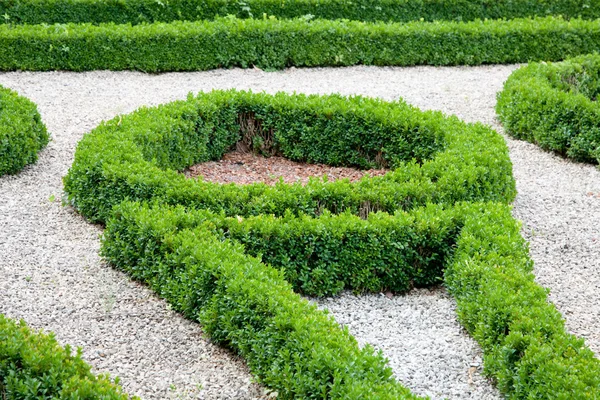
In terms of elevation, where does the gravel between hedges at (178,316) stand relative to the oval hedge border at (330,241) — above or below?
below

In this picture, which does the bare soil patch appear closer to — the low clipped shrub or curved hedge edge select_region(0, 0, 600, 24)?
the low clipped shrub

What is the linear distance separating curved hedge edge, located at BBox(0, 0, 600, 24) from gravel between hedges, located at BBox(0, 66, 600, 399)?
4.22 metres

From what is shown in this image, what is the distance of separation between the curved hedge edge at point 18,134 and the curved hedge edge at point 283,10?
5.03 meters

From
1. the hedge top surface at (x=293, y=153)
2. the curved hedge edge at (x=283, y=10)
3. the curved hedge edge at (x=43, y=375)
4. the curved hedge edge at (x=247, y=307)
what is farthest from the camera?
the curved hedge edge at (x=283, y=10)

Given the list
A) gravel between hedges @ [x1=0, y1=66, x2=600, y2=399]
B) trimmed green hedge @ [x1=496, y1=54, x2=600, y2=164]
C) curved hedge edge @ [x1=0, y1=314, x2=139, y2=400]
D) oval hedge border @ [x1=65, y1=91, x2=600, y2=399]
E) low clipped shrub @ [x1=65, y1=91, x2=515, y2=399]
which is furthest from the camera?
trimmed green hedge @ [x1=496, y1=54, x2=600, y2=164]

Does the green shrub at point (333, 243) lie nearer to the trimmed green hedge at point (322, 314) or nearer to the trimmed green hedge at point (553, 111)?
the trimmed green hedge at point (322, 314)

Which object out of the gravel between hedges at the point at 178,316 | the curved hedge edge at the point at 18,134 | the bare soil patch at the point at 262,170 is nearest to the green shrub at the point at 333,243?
Answer: the gravel between hedges at the point at 178,316

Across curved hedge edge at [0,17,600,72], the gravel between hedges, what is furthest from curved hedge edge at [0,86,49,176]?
curved hedge edge at [0,17,600,72]

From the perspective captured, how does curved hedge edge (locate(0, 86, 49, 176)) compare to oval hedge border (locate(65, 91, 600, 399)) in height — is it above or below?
below

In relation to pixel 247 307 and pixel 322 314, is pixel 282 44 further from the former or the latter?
pixel 322 314

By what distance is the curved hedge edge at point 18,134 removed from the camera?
980 centimetres

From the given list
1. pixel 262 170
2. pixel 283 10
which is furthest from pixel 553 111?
pixel 283 10

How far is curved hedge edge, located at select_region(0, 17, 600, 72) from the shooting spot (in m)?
14.1

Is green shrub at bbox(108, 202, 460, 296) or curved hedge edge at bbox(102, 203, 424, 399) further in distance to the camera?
green shrub at bbox(108, 202, 460, 296)
